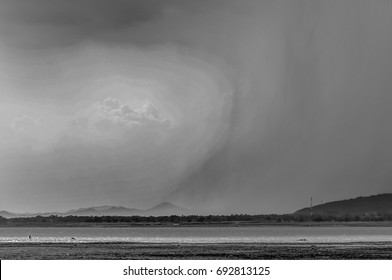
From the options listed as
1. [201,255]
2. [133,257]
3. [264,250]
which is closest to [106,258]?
[133,257]

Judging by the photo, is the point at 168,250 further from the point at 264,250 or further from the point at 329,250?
the point at 329,250

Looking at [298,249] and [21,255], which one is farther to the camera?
[298,249]

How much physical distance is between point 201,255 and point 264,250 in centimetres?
1265

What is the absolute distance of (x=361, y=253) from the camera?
90.2 m

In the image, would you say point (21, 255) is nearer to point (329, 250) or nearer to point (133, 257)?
point (133, 257)
